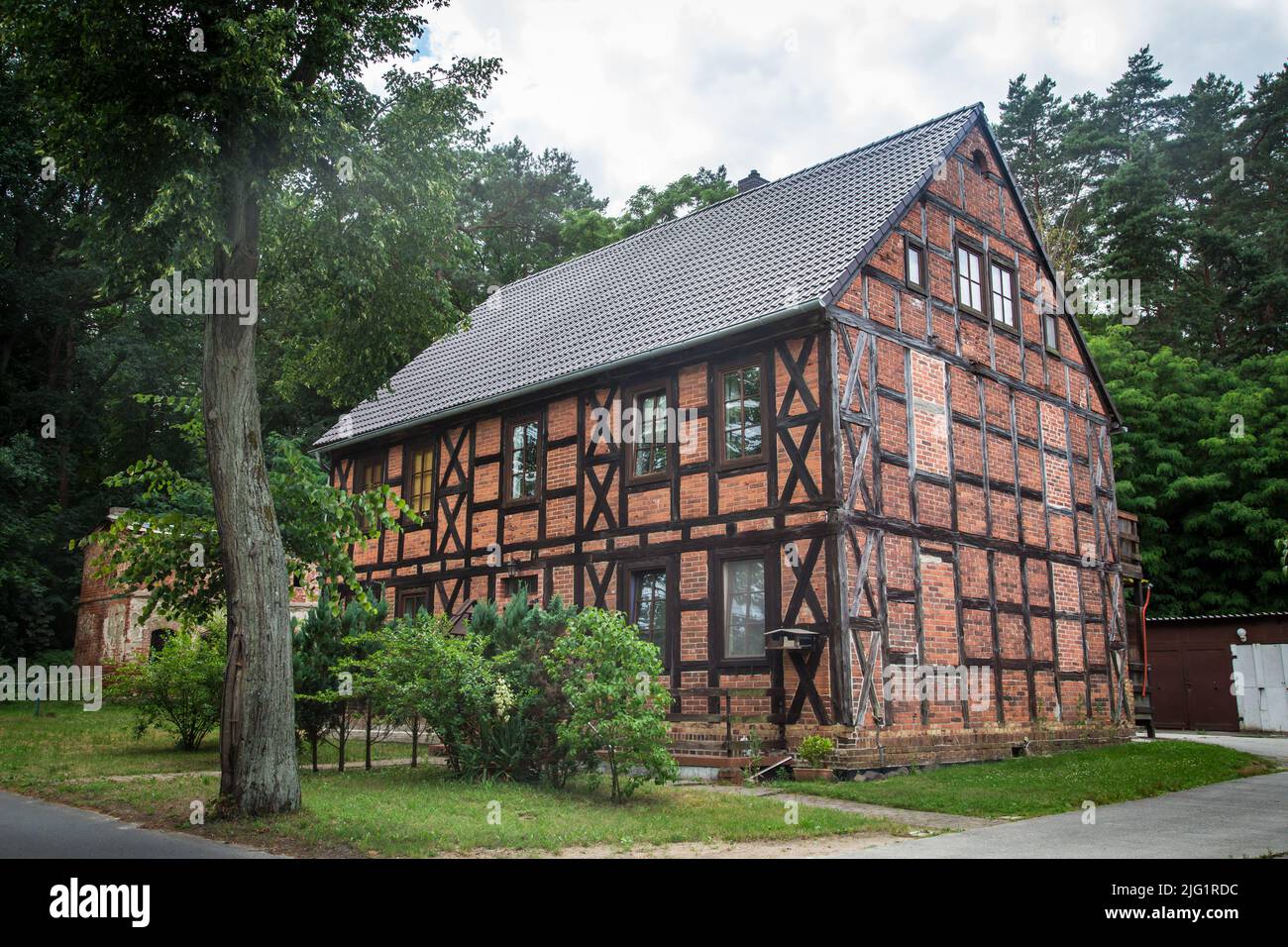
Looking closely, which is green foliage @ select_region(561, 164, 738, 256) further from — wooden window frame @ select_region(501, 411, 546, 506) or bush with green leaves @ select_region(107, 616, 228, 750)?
bush with green leaves @ select_region(107, 616, 228, 750)

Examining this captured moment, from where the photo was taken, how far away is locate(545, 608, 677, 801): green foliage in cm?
1122

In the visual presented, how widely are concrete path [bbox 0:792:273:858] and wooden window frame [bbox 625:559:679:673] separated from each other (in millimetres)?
8221

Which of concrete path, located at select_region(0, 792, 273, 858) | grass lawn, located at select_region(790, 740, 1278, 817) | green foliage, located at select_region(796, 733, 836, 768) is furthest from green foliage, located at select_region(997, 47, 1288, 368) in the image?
concrete path, located at select_region(0, 792, 273, 858)

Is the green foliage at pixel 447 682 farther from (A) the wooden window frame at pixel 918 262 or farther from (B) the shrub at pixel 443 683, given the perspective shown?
(A) the wooden window frame at pixel 918 262

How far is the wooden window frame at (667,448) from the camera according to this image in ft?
55.6

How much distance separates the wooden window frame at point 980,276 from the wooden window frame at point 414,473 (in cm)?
1042

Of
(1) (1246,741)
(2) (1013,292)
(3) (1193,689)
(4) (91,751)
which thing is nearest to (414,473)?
(4) (91,751)

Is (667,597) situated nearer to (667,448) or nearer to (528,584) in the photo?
(667,448)

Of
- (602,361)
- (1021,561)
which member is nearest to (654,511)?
(602,361)

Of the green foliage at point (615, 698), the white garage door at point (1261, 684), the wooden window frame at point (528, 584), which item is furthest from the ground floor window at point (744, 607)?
the white garage door at point (1261, 684)

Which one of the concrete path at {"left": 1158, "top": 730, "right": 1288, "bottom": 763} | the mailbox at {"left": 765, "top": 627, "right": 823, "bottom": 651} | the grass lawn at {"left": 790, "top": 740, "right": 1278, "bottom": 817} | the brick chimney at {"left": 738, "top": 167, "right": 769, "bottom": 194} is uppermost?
the brick chimney at {"left": 738, "top": 167, "right": 769, "bottom": 194}

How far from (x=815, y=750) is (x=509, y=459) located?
341 inches

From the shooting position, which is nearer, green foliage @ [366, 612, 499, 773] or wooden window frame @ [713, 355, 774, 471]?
green foliage @ [366, 612, 499, 773]
